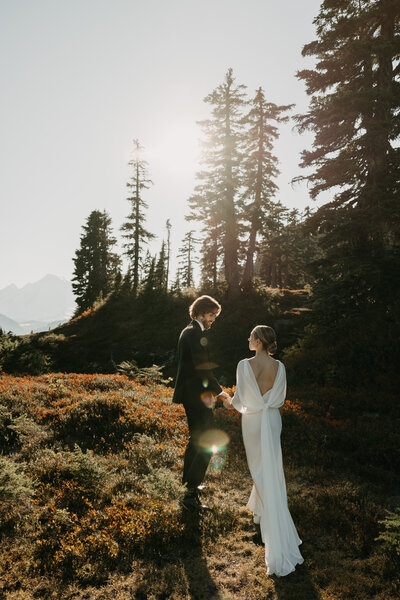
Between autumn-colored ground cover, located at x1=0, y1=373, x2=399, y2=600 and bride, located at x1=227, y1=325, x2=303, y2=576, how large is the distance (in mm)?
617

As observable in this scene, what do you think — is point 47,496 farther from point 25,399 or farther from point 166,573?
point 25,399

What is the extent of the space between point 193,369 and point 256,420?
49.9 inches

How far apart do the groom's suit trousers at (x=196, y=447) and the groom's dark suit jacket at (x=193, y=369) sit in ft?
0.57

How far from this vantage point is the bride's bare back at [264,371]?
467 centimetres

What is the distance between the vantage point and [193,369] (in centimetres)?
530

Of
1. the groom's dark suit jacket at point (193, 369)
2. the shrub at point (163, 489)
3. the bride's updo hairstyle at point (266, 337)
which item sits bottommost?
the shrub at point (163, 489)

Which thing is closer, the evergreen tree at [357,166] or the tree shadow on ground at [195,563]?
the tree shadow on ground at [195,563]

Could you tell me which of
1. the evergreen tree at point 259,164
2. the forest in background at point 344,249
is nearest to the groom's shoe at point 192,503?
the forest in background at point 344,249

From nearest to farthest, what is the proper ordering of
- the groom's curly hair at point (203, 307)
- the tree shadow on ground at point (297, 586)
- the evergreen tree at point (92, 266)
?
1. the tree shadow on ground at point (297, 586)
2. the groom's curly hair at point (203, 307)
3. the evergreen tree at point (92, 266)

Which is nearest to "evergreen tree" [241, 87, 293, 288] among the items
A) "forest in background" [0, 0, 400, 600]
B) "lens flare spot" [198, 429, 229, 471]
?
"forest in background" [0, 0, 400, 600]

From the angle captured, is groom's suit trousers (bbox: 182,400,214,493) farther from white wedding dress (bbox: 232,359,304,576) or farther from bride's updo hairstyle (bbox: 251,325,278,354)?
bride's updo hairstyle (bbox: 251,325,278,354)

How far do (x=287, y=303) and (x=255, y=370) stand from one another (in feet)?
64.5

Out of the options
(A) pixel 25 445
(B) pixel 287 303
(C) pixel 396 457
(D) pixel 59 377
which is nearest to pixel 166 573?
(A) pixel 25 445

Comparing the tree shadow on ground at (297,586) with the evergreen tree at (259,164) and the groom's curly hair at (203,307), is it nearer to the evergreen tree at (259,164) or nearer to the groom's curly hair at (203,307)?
the groom's curly hair at (203,307)
